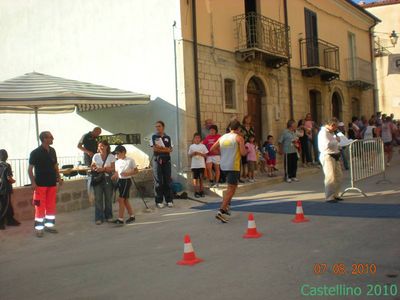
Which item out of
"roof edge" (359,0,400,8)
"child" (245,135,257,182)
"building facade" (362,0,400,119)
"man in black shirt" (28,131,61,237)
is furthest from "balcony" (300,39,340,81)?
"roof edge" (359,0,400,8)

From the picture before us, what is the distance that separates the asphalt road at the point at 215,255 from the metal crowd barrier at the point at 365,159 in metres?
1.22

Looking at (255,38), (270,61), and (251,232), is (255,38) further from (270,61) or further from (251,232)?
(251,232)

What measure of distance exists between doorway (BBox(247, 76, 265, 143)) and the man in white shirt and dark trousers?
6.08 metres

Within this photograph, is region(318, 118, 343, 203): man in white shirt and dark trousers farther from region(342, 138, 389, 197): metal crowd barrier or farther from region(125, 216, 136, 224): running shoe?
region(125, 216, 136, 224): running shoe

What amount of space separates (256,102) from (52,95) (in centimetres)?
776

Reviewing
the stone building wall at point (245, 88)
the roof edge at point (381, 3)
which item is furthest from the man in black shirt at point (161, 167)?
the roof edge at point (381, 3)

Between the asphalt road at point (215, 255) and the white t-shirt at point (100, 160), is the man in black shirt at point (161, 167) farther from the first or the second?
the white t-shirt at point (100, 160)

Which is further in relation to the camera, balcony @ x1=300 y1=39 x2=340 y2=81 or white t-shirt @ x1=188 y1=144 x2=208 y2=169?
balcony @ x1=300 y1=39 x2=340 y2=81

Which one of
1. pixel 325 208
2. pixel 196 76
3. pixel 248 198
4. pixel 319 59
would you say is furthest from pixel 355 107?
pixel 325 208

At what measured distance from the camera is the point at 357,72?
23.7 m

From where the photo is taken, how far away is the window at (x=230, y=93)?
48.8 ft

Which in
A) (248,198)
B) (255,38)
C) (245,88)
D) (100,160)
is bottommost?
(248,198)

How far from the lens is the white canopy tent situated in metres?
10.4

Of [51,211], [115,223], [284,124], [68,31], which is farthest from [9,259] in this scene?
[284,124]
